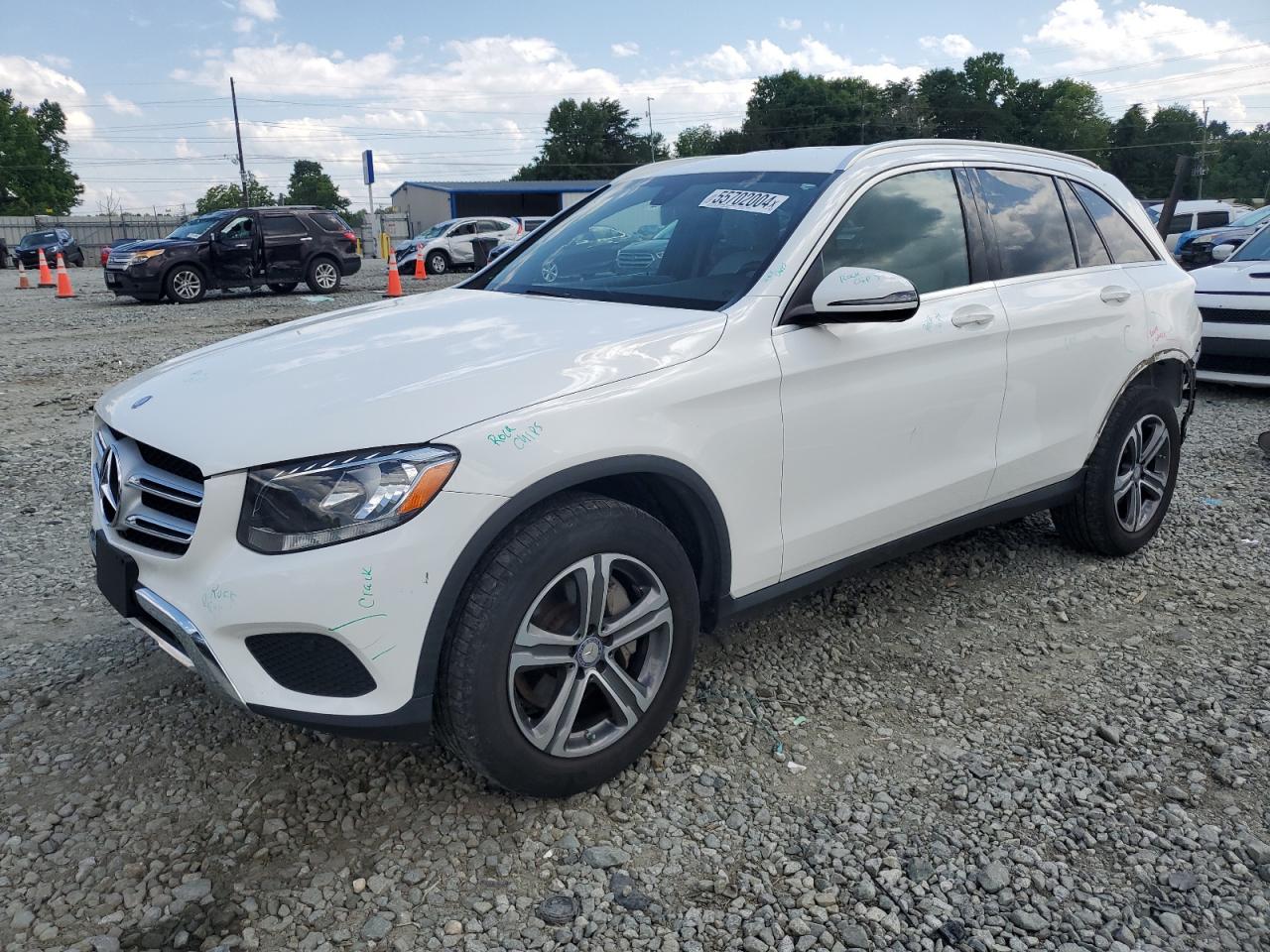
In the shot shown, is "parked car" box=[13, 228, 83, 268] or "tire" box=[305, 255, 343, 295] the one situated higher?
"parked car" box=[13, 228, 83, 268]

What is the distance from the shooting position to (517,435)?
7.94 feet

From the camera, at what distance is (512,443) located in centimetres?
241

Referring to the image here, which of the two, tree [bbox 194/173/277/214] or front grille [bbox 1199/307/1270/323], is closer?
front grille [bbox 1199/307/1270/323]

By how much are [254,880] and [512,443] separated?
4.09ft

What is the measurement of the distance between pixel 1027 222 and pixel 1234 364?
18.6ft

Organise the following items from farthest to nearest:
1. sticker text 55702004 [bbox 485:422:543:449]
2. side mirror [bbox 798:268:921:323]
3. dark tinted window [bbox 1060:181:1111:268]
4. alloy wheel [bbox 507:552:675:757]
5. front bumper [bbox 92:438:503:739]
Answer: dark tinted window [bbox 1060:181:1111:268] → side mirror [bbox 798:268:921:323] → alloy wheel [bbox 507:552:675:757] → sticker text 55702004 [bbox 485:422:543:449] → front bumper [bbox 92:438:503:739]

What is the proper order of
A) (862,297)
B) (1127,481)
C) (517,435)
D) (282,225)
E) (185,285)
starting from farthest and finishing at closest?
(282,225) < (185,285) < (1127,481) < (862,297) < (517,435)

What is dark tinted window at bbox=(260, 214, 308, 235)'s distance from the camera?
1805 cm

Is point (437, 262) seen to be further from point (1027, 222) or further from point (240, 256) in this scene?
point (1027, 222)

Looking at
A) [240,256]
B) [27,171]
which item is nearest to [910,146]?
[240,256]

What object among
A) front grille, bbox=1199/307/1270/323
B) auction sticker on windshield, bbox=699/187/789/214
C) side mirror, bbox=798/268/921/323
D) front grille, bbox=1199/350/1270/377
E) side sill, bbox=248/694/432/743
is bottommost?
front grille, bbox=1199/350/1270/377

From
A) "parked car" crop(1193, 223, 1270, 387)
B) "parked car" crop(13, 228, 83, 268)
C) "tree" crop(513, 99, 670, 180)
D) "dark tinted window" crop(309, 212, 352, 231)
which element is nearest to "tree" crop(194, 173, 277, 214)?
"tree" crop(513, 99, 670, 180)

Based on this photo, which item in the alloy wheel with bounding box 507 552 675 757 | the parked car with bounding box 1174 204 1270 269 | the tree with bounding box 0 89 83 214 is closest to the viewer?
the alloy wheel with bounding box 507 552 675 757

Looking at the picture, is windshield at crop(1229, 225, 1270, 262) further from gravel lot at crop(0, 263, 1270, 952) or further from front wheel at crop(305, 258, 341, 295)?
front wheel at crop(305, 258, 341, 295)
